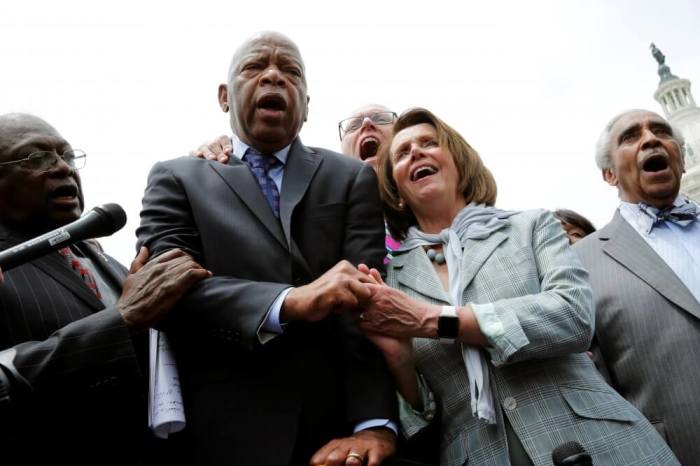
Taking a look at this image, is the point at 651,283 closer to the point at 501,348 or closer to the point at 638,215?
the point at 638,215

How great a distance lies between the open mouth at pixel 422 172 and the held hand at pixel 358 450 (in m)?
1.57

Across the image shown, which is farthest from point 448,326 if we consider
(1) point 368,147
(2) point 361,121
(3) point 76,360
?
(2) point 361,121

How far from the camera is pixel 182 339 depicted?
2.71 meters

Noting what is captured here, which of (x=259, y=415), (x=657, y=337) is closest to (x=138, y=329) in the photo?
(x=259, y=415)

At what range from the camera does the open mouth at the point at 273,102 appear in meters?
3.17

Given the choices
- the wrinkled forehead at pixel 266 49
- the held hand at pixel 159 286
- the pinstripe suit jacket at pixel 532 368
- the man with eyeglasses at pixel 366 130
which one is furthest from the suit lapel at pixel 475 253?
the man with eyeglasses at pixel 366 130

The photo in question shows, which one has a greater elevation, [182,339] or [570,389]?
[182,339]

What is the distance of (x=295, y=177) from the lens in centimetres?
302

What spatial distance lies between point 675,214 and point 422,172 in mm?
2545

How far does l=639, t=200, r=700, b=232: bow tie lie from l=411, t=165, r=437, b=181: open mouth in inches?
91.5

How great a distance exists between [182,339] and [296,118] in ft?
4.30

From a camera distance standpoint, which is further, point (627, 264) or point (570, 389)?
point (627, 264)

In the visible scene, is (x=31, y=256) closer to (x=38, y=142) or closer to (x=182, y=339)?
(x=182, y=339)

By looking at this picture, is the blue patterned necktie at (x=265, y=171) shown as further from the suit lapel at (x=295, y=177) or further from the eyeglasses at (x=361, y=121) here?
the eyeglasses at (x=361, y=121)
